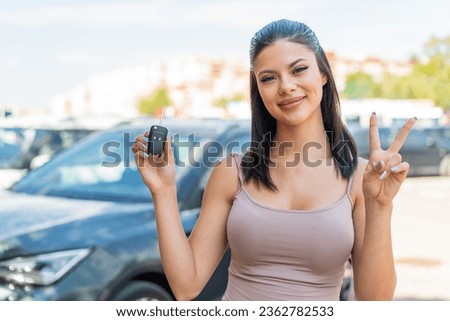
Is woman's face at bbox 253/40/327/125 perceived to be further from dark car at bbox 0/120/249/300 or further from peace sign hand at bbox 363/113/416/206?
dark car at bbox 0/120/249/300

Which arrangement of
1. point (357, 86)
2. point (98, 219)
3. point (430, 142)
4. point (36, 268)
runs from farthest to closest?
point (357, 86) → point (430, 142) → point (98, 219) → point (36, 268)

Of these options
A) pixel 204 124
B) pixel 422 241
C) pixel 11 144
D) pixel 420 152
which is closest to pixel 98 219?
pixel 204 124

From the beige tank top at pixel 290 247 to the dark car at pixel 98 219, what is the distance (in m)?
1.53

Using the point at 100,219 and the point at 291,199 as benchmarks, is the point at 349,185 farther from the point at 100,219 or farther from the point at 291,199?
the point at 100,219

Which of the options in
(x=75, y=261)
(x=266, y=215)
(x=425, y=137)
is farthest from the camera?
(x=425, y=137)

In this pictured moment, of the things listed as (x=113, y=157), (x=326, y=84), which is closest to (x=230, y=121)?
(x=113, y=157)

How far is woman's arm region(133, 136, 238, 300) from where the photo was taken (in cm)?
165

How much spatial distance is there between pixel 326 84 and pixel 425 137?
8.67 meters

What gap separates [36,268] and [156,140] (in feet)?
5.02

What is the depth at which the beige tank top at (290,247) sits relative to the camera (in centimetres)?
155

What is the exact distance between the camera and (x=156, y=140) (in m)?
1.61

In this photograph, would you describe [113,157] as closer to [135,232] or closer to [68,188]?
[68,188]

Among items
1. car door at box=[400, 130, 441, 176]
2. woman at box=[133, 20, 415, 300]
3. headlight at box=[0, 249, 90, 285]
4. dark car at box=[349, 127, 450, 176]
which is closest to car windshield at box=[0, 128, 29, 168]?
headlight at box=[0, 249, 90, 285]
